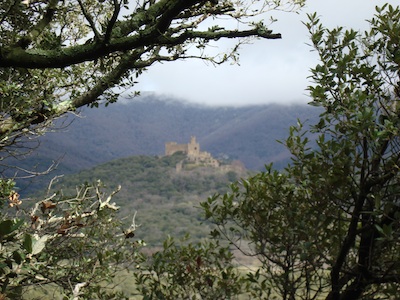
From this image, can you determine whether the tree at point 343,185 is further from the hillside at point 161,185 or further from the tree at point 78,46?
the hillside at point 161,185

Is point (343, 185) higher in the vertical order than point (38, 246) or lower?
higher

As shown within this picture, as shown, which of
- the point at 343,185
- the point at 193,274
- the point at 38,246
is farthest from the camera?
the point at 193,274

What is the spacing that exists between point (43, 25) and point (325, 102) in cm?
372

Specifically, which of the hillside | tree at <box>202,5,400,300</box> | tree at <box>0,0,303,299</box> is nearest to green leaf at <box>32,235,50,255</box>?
tree at <box>0,0,303,299</box>

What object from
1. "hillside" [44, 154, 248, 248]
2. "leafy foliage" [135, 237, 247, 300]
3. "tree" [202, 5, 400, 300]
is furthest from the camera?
"hillside" [44, 154, 248, 248]

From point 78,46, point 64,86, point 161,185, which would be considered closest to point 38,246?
point 78,46

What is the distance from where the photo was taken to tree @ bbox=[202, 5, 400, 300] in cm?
416

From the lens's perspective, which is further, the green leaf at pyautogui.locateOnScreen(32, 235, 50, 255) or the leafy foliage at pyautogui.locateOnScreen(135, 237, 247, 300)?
the leafy foliage at pyautogui.locateOnScreen(135, 237, 247, 300)

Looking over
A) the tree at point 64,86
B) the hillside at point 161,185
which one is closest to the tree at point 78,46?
the tree at point 64,86

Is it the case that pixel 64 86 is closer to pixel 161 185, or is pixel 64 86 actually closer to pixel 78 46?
pixel 78 46

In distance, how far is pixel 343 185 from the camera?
4.53 m

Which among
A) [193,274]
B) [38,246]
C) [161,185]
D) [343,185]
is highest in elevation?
[161,185]

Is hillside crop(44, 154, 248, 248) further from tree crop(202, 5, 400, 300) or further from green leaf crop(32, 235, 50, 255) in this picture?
green leaf crop(32, 235, 50, 255)

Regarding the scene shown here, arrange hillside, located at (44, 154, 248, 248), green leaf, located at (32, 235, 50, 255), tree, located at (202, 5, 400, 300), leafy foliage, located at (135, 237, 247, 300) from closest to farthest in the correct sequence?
green leaf, located at (32, 235, 50, 255) → tree, located at (202, 5, 400, 300) → leafy foliage, located at (135, 237, 247, 300) → hillside, located at (44, 154, 248, 248)
